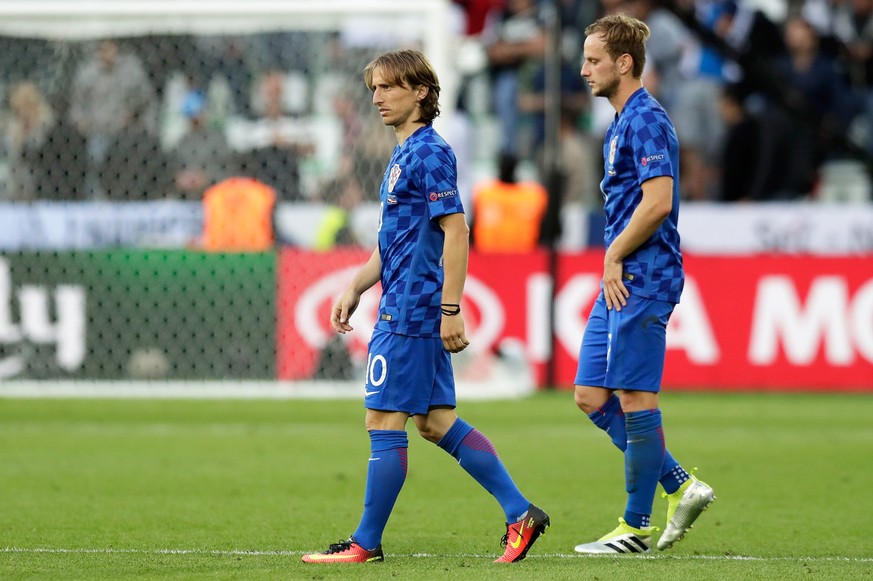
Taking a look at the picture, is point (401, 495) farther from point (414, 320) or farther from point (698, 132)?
point (698, 132)

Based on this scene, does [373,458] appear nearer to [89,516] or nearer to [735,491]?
[89,516]

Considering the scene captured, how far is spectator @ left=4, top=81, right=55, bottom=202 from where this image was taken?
14320 millimetres

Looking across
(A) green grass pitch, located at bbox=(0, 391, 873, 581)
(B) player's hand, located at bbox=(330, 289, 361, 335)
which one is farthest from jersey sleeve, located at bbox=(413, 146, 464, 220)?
(A) green grass pitch, located at bbox=(0, 391, 873, 581)

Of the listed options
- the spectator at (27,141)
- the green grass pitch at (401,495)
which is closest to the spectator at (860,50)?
the green grass pitch at (401,495)

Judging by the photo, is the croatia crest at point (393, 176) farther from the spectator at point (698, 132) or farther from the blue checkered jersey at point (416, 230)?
the spectator at point (698, 132)

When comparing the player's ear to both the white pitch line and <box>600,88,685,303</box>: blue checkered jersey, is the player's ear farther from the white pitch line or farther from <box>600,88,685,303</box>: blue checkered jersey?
the white pitch line

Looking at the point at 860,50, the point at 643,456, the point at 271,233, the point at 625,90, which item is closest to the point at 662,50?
the point at 860,50

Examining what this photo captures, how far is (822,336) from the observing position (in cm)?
1366

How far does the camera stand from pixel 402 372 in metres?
5.59

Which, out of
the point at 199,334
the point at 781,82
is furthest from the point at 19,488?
the point at 781,82

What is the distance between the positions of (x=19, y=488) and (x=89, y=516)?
1.17 metres

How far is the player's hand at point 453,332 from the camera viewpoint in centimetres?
546

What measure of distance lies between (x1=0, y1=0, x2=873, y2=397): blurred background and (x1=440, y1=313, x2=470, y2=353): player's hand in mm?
7809

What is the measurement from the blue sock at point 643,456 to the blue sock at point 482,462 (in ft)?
1.72
